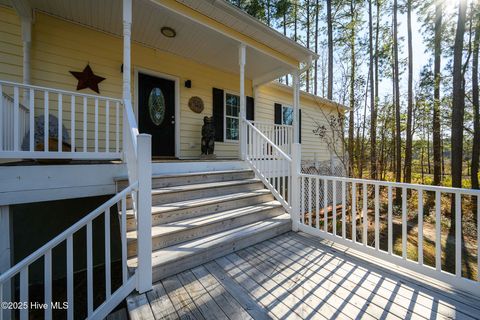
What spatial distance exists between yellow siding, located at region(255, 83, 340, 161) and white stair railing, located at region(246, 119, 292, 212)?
2.50 m

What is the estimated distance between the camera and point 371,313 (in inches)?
64.4

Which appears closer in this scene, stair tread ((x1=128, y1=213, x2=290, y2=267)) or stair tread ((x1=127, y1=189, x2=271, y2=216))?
stair tread ((x1=128, y1=213, x2=290, y2=267))

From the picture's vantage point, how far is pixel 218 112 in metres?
5.77

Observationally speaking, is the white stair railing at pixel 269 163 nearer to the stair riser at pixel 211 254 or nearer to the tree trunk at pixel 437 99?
the stair riser at pixel 211 254

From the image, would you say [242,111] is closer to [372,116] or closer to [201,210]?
[201,210]

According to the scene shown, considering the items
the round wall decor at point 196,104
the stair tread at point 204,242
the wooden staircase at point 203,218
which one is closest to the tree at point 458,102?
the wooden staircase at point 203,218

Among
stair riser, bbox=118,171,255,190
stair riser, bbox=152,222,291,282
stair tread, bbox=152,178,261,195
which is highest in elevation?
stair riser, bbox=118,171,255,190

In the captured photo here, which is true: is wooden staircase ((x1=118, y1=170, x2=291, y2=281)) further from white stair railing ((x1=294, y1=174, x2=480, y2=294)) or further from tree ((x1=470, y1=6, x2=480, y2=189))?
tree ((x1=470, y1=6, x2=480, y2=189))

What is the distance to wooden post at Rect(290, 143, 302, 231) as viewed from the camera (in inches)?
128

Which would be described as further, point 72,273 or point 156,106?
point 156,106

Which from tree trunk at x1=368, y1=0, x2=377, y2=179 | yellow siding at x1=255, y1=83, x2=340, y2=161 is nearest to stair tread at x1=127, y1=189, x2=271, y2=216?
yellow siding at x1=255, y1=83, x2=340, y2=161

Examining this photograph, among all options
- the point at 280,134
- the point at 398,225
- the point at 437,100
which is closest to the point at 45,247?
the point at 280,134

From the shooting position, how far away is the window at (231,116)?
6004mm

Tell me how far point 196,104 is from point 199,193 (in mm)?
2924
